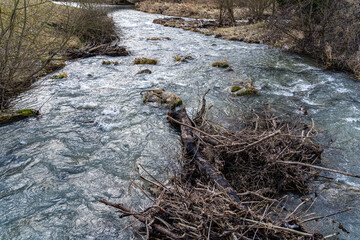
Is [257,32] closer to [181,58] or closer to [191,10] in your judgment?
[181,58]

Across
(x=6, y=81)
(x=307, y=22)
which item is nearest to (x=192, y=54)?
(x=307, y=22)

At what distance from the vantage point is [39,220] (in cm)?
354

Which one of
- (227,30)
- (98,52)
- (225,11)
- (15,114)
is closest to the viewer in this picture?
(15,114)

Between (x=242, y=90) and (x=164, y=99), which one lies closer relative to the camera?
(x=164, y=99)

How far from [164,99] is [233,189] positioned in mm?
4395

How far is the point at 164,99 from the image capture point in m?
7.35

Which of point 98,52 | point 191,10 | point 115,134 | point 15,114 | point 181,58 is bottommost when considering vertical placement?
point 115,134

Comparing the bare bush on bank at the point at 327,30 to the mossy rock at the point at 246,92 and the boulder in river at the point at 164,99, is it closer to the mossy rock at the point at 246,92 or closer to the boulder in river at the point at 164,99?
the mossy rock at the point at 246,92

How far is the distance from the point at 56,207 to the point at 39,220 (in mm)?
287

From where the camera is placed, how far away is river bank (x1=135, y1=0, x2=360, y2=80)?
10156 mm

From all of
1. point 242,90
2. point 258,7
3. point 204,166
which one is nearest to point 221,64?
point 242,90

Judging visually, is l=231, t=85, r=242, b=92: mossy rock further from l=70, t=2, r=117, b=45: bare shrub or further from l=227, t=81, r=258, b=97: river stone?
l=70, t=2, r=117, b=45: bare shrub

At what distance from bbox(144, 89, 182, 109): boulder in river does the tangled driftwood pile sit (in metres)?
1.54

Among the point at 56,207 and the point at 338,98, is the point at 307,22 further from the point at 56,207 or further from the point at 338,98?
the point at 56,207
